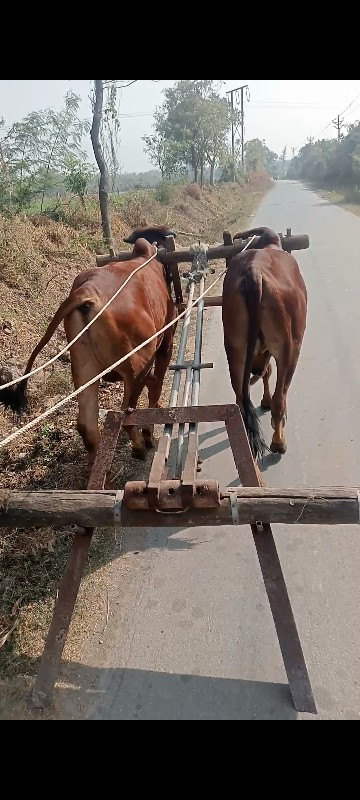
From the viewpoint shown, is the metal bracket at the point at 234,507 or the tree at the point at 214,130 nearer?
the metal bracket at the point at 234,507

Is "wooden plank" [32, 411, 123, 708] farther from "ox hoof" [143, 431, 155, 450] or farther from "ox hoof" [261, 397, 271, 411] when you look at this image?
"ox hoof" [261, 397, 271, 411]

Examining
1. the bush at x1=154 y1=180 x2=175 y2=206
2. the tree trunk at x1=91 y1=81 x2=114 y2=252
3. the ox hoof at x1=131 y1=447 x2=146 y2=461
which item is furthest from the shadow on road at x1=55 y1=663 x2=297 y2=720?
the bush at x1=154 y1=180 x2=175 y2=206

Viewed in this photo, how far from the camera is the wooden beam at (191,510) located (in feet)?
5.91

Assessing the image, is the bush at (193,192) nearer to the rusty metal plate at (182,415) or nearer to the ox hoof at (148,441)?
the ox hoof at (148,441)

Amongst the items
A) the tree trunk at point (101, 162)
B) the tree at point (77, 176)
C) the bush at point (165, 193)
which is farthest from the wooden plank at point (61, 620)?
the bush at point (165, 193)

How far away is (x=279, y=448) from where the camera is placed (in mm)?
3668

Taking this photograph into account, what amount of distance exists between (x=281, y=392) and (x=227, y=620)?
1.59 m

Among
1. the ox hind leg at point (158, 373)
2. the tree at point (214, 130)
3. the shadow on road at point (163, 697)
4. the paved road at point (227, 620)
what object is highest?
the tree at point (214, 130)

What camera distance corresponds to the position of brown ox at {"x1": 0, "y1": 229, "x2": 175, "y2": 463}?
2.86 metres

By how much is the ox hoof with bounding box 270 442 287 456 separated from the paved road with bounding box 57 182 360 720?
0.07m

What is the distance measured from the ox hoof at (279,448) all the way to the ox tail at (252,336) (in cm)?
45

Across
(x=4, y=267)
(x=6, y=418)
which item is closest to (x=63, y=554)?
(x=6, y=418)

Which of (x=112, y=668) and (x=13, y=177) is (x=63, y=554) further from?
(x=13, y=177)
